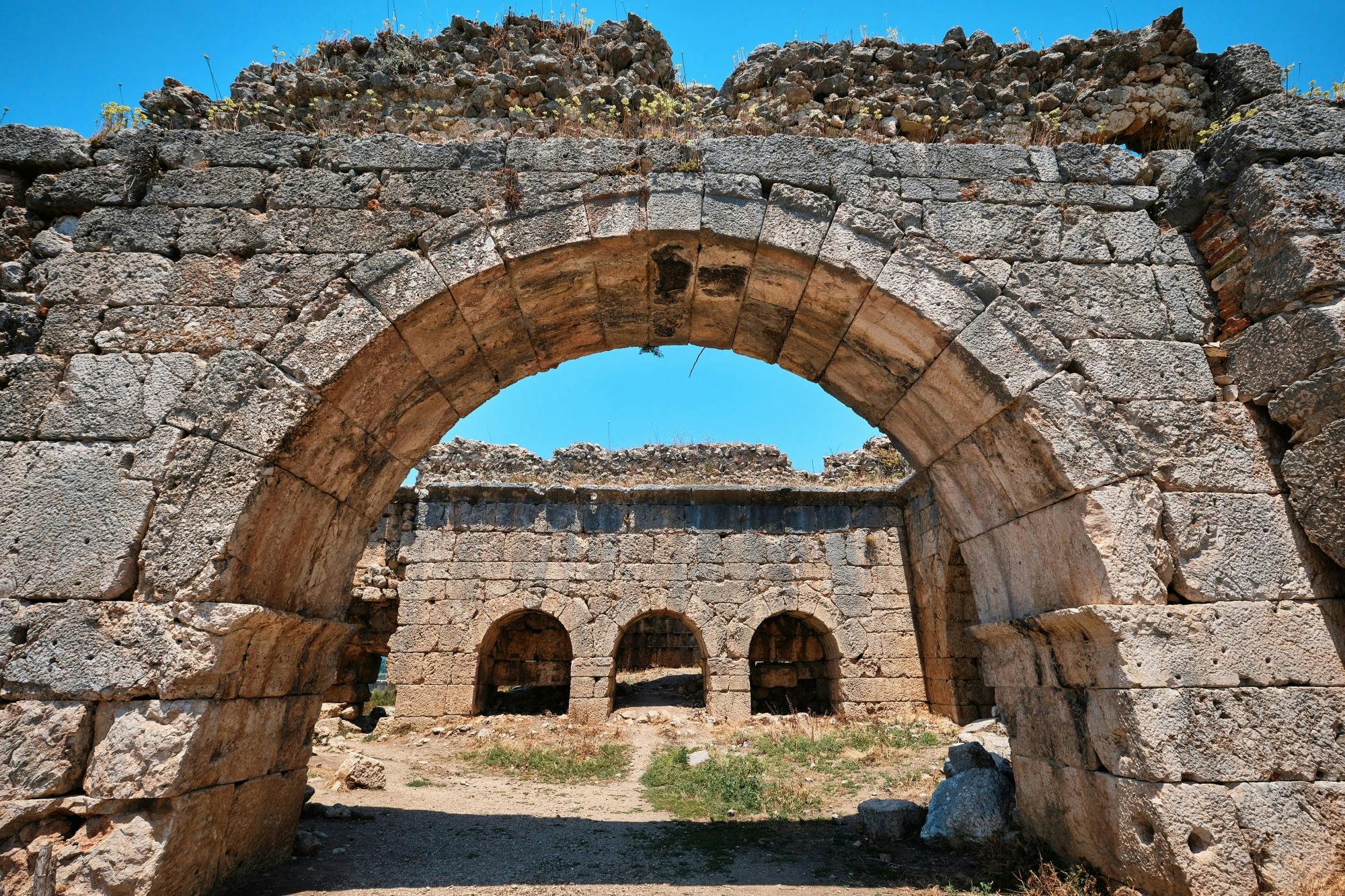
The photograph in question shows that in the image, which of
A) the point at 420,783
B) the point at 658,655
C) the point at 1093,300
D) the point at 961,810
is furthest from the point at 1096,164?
the point at 658,655

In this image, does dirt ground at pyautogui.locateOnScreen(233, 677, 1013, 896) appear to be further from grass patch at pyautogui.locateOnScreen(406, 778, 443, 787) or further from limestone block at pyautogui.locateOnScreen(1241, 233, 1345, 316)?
limestone block at pyautogui.locateOnScreen(1241, 233, 1345, 316)

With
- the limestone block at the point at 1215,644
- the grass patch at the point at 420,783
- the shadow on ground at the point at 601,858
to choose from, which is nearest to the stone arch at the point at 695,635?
the grass patch at the point at 420,783

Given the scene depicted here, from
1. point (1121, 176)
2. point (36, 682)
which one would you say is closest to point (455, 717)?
point (36, 682)

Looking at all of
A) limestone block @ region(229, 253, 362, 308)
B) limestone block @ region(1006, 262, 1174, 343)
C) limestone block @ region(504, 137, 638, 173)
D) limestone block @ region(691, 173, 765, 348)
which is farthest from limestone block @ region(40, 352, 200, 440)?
limestone block @ region(1006, 262, 1174, 343)

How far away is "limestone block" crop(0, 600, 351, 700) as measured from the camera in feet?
11.2

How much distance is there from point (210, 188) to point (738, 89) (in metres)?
3.59

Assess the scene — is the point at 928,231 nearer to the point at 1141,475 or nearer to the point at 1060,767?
the point at 1141,475

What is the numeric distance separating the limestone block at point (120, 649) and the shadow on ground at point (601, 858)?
4.57 ft

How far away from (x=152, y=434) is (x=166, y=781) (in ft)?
5.71

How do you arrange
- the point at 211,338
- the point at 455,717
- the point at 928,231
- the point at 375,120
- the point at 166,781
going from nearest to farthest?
the point at 166,781 → the point at 211,338 → the point at 928,231 → the point at 375,120 → the point at 455,717

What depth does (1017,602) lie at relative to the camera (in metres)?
4.34

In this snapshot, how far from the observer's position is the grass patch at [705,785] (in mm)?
6664

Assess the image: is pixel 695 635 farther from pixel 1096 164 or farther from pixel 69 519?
pixel 69 519

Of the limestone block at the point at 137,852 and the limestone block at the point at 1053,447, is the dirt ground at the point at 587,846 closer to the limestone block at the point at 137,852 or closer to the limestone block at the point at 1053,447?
the limestone block at the point at 137,852
